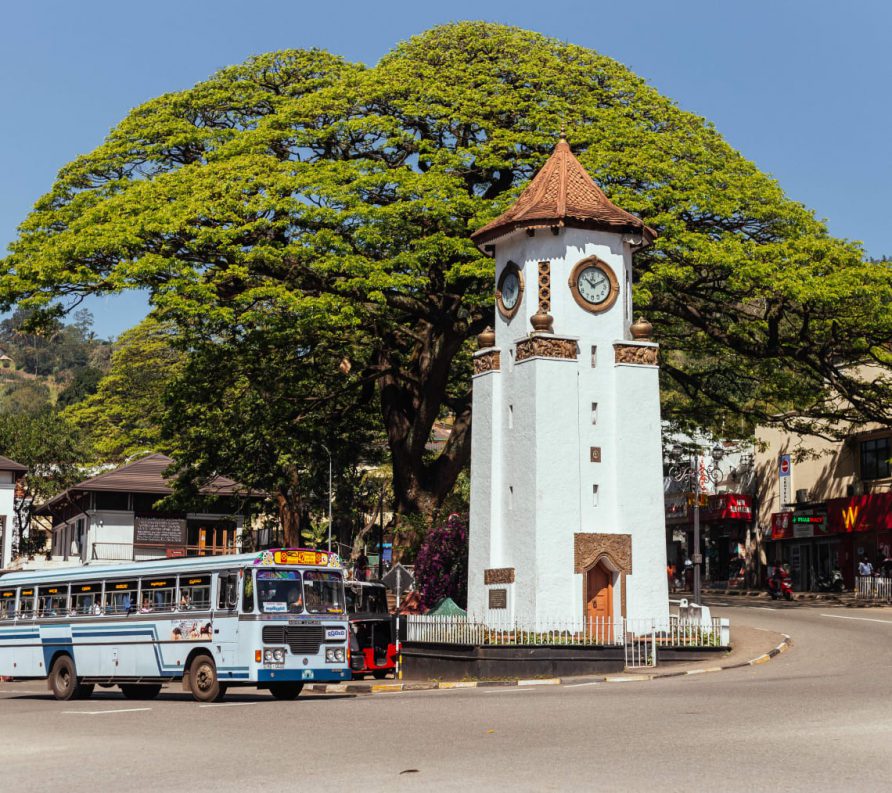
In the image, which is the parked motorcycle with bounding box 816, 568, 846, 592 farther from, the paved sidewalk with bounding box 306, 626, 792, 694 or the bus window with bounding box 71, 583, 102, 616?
the bus window with bounding box 71, 583, 102, 616

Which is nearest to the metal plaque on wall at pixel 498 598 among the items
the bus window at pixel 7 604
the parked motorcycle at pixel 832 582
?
the bus window at pixel 7 604

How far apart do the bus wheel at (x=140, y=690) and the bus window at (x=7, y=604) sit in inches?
134

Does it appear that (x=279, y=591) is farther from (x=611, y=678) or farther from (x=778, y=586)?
(x=778, y=586)

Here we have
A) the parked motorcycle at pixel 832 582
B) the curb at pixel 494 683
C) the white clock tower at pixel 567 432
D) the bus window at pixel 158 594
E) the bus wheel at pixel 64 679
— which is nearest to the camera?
the bus window at pixel 158 594

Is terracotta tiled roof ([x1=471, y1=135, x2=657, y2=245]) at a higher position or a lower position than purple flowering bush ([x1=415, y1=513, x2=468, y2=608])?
higher

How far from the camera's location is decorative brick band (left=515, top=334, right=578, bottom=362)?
32625 millimetres

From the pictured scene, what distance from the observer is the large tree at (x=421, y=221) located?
37281 mm

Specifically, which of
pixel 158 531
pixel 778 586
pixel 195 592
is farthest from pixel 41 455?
pixel 195 592

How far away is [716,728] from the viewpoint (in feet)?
50.6

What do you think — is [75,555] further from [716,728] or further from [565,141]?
[716,728]

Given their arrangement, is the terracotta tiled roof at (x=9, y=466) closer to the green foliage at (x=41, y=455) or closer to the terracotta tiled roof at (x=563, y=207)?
the green foliage at (x=41, y=455)

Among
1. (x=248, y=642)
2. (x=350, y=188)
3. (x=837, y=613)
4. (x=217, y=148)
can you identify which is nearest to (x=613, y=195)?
(x=350, y=188)

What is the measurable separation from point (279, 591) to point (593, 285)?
1387 cm

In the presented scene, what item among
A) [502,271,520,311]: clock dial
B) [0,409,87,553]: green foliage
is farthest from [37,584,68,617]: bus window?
[0,409,87,553]: green foliage
